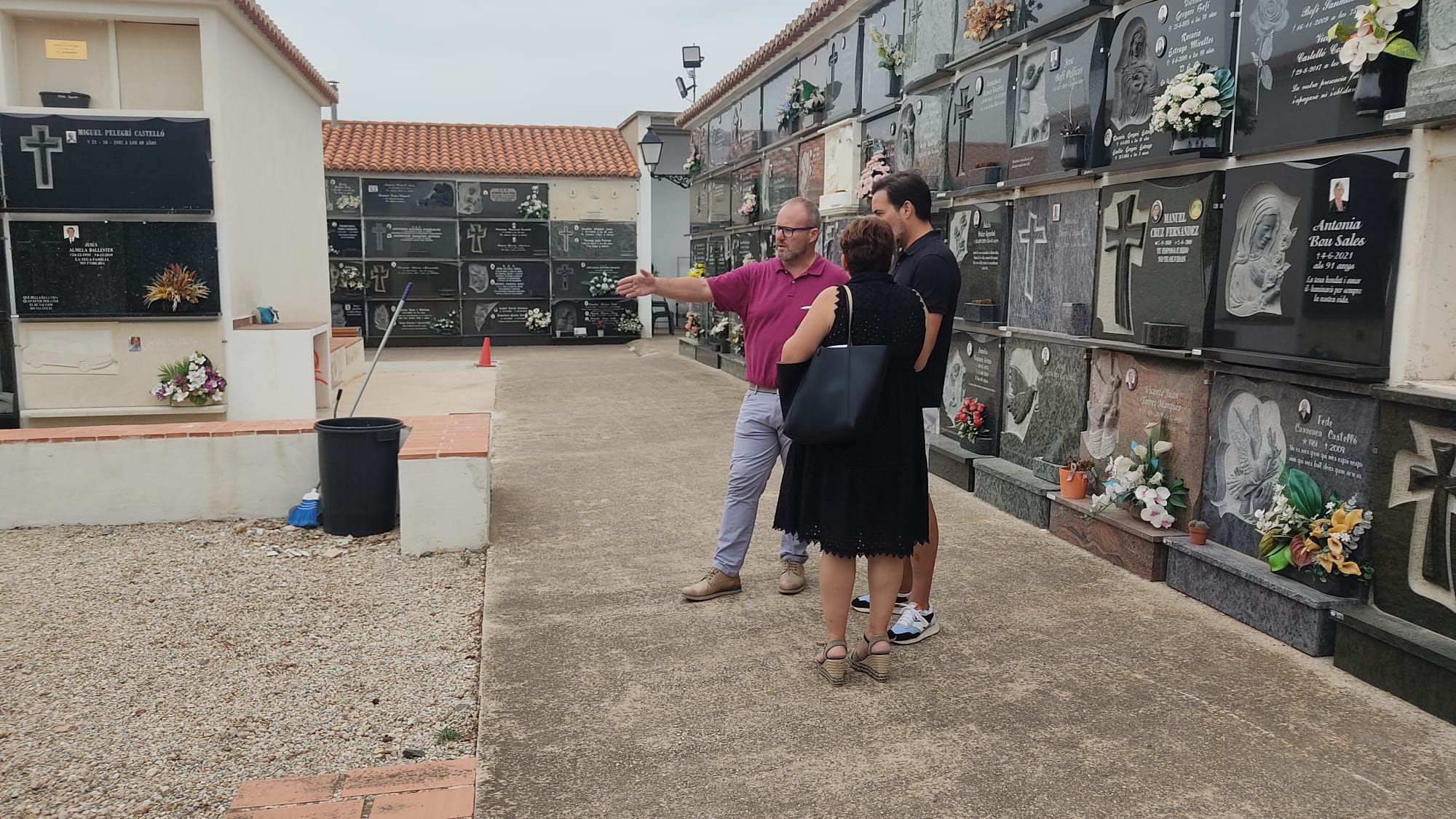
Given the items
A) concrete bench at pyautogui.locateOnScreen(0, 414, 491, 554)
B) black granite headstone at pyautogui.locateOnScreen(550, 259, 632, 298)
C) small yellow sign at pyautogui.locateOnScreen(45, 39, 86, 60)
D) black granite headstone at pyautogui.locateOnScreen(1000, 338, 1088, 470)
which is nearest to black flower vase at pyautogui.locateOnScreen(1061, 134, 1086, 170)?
black granite headstone at pyautogui.locateOnScreen(1000, 338, 1088, 470)

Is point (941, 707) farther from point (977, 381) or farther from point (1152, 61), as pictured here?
point (977, 381)

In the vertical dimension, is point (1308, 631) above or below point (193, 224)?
below

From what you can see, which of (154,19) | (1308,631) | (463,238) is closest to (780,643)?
(1308,631)

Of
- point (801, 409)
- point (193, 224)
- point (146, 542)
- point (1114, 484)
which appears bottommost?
point (146, 542)

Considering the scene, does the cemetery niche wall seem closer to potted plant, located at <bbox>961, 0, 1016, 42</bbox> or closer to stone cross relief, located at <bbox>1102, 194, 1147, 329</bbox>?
potted plant, located at <bbox>961, 0, 1016, 42</bbox>

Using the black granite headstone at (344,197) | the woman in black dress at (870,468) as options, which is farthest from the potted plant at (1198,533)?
the black granite headstone at (344,197)

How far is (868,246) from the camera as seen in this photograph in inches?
125

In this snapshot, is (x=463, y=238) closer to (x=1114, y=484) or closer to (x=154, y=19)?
(x=154, y=19)

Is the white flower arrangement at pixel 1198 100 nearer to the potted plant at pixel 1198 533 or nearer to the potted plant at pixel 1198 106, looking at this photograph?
the potted plant at pixel 1198 106

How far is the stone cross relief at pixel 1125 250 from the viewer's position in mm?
4684

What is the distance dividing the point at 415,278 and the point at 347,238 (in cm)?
120

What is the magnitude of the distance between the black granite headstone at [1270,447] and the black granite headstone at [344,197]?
14587 mm

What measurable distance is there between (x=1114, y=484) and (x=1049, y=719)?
5.93ft

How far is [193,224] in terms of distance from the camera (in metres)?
7.75
